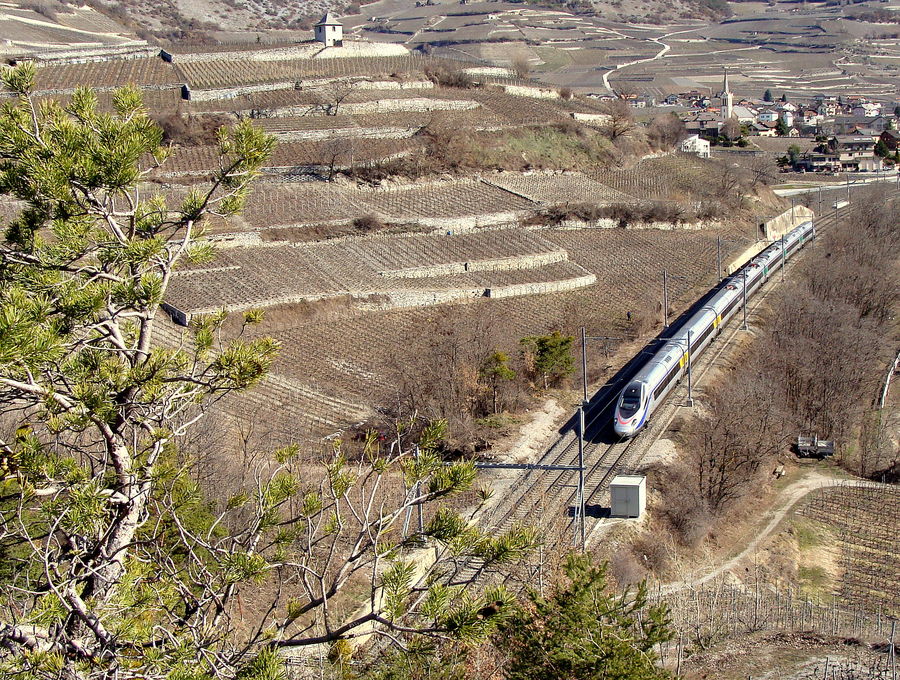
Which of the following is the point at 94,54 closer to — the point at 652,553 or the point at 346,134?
the point at 346,134

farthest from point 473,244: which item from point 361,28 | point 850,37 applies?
point 850,37

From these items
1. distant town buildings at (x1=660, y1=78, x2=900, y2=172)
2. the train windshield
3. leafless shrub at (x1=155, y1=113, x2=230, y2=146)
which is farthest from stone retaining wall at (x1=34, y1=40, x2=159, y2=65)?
the train windshield

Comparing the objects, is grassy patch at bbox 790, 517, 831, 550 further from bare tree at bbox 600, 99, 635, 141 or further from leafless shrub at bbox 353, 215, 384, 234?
bare tree at bbox 600, 99, 635, 141

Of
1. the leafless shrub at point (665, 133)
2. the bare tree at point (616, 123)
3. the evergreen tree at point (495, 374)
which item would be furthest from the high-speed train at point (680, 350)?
the leafless shrub at point (665, 133)

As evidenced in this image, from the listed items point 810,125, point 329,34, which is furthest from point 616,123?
point 810,125

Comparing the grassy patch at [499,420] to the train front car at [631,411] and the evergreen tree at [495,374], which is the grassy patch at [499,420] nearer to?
the evergreen tree at [495,374]

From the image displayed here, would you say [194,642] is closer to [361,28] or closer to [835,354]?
[835,354]
